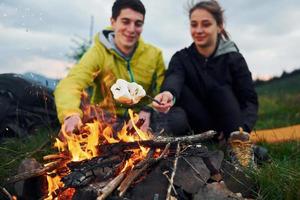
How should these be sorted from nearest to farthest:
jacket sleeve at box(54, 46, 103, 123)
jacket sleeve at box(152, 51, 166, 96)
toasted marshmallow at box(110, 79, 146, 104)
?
toasted marshmallow at box(110, 79, 146, 104), jacket sleeve at box(54, 46, 103, 123), jacket sleeve at box(152, 51, 166, 96)

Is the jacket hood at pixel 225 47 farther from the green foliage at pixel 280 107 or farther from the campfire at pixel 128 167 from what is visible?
the green foliage at pixel 280 107

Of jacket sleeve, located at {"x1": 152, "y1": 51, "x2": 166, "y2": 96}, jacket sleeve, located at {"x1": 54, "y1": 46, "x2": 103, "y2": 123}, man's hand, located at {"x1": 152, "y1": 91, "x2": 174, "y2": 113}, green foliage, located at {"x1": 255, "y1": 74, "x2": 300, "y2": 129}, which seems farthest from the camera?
green foliage, located at {"x1": 255, "y1": 74, "x2": 300, "y2": 129}

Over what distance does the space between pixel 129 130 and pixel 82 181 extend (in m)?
0.73

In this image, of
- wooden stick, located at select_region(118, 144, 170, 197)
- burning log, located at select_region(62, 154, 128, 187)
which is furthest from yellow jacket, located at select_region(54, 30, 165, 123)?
wooden stick, located at select_region(118, 144, 170, 197)

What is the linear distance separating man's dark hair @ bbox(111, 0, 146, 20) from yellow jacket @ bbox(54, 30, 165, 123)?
0.36 meters

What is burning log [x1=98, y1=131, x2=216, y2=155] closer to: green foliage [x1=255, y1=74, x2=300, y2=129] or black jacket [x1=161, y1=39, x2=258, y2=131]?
black jacket [x1=161, y1=39, x2=258, y2=131]

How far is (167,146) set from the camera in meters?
2.88

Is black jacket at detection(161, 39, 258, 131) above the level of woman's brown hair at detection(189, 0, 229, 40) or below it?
below

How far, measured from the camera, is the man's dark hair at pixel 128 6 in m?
4.68

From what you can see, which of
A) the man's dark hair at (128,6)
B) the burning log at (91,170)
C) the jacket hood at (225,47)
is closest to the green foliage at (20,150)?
the burning log at (91,170)

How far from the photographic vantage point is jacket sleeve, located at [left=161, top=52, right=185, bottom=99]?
4.49 metres

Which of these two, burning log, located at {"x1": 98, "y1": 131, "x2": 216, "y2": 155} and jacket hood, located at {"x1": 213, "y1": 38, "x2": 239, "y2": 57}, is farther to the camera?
jacket hood, located at {"x1": 213, "y1": 38, "x2": 239, "y2": 57}

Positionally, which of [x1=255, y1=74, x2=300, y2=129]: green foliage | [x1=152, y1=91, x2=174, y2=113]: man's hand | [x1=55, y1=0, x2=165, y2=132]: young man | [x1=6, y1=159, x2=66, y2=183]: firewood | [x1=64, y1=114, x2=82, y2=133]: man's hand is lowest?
[x1=255, y1=74, x2=300, y2=129]: green foliage

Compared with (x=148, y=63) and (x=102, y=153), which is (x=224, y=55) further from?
(x=102, y=153)
